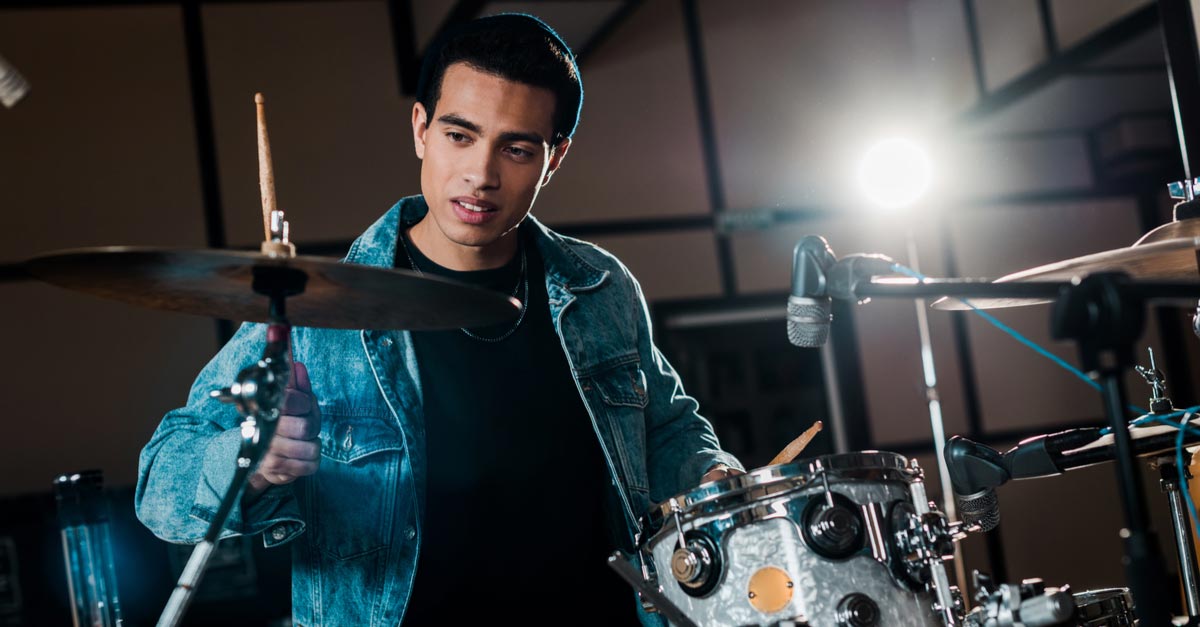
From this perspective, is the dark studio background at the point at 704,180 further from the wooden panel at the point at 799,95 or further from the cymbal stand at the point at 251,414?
the cymbal stand at the point at 251,414

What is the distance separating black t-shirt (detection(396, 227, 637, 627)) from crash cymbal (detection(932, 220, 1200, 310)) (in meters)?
0.71

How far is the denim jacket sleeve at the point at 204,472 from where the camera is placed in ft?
5.60

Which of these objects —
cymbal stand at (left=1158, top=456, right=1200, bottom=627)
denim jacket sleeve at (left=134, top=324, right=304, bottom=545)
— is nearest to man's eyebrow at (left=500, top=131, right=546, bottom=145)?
denim jacket sleeve at (left=134, top=324, right=304, bottom=545)

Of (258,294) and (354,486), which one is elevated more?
(258,294)

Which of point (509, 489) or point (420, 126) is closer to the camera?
point (509, 489)

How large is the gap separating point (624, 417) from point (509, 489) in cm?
27

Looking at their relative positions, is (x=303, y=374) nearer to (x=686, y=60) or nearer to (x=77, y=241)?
(x=77, y=241)

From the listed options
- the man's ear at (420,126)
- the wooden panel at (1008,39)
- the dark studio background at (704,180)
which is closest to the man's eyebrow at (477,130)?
the man's ear at (420,126)

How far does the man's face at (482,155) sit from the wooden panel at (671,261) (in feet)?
12.5

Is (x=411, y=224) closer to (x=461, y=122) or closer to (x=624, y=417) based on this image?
(x=461, y=122)

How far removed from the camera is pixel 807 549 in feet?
5.17

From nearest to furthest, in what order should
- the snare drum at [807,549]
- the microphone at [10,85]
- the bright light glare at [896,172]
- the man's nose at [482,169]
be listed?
the snare drum at [807,549], the microphone at [10,85], the man's nose at [482,169], the bright light glare at [896,172]

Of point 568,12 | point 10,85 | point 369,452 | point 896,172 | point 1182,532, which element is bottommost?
point 1182,532

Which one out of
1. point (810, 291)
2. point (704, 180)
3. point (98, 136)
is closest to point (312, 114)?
point (98, 136)
